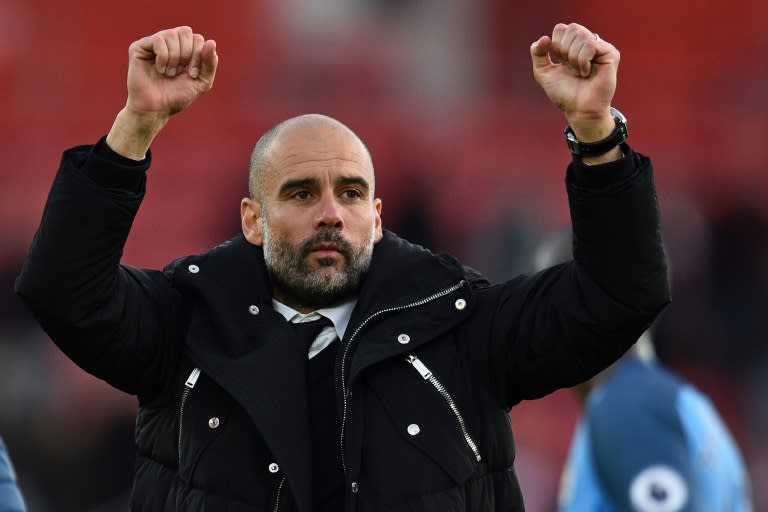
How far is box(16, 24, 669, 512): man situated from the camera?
3148 millimetres

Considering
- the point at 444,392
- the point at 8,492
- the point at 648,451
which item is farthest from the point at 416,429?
the point at 648,451

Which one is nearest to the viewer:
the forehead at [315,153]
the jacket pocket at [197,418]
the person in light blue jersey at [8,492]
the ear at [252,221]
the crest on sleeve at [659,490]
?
the person in light blue jersey at [8,492]

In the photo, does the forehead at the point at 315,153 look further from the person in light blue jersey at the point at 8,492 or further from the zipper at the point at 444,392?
the person in light blue jersey at the point at 8,492

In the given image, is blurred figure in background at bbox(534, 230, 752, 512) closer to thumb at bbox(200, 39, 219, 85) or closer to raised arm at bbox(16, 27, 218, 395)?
raised arm at bbox(16, 27, 218, 395)

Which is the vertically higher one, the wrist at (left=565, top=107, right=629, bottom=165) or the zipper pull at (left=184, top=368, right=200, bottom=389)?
the wrist at (left=565, top=107, right=629, bottom=165)

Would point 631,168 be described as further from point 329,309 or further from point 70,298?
point 70,298

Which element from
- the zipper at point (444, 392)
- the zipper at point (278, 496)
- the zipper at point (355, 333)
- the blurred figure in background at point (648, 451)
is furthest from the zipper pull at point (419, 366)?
the blurred figure in background at point (648, 451)

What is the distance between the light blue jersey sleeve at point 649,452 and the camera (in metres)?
4.11

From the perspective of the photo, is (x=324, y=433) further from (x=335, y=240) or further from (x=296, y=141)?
(x=296, y=141)

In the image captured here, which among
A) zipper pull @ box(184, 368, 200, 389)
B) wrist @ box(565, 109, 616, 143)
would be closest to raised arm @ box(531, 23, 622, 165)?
wrist @ box(565, 109, 616, 143)

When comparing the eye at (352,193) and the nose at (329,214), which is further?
the eye at (352,193)

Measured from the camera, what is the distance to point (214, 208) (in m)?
11.6

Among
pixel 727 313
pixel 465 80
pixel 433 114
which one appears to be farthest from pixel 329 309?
pixel 465 80

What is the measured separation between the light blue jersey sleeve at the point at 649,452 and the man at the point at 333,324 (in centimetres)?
88
